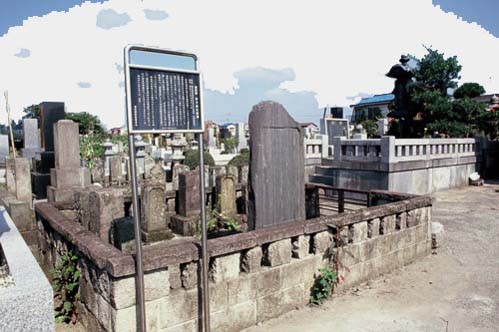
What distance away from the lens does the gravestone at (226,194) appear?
8.03 metres

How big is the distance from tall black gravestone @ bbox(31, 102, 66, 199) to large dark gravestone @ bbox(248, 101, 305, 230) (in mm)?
7293

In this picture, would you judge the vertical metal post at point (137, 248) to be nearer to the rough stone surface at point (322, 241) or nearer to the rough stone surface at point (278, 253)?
the rough stone surface at point (278, 253)

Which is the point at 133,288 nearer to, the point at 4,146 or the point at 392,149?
the point at 392,149

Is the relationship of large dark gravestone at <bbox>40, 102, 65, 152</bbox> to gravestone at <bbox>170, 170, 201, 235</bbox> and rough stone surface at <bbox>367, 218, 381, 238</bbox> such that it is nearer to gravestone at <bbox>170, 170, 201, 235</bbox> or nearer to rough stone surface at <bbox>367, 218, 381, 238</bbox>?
gravestone at <bbox>170, 170, 201, 235</bbox>

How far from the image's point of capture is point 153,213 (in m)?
7.05

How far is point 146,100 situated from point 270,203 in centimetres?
248

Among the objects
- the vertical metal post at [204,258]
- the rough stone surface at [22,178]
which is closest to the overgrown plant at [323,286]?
the vertical metal post at [204,258]

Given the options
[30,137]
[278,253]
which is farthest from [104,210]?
[30,137]

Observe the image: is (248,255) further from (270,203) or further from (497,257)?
(497,257)

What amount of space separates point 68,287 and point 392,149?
9.21 m

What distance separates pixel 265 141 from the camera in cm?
474

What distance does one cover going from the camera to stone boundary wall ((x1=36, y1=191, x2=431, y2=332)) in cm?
313

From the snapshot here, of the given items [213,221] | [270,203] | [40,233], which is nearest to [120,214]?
[40,233]

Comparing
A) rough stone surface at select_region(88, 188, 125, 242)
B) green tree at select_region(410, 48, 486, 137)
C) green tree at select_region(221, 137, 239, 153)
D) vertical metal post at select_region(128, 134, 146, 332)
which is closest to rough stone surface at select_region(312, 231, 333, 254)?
vertical metal post at select_region(128, 134, 146, 332)
